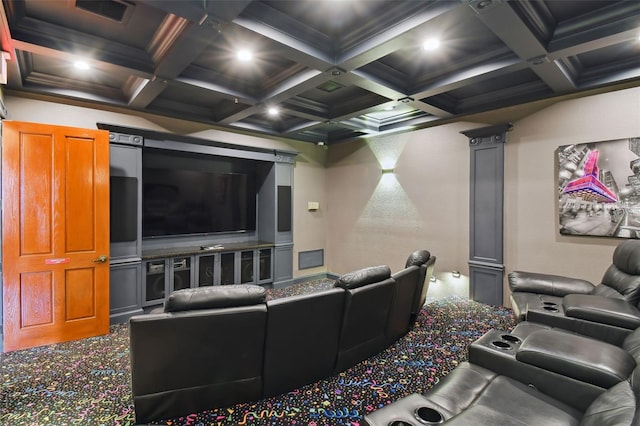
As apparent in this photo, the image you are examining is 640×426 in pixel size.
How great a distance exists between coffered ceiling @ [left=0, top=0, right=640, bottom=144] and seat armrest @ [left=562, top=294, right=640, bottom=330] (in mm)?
2125

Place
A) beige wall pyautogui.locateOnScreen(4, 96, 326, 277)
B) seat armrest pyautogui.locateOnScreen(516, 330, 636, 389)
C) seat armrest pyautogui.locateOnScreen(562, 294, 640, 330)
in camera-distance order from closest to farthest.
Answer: seat armrest pyautogui.locateOnScreen(516, 330, 636, 389) < seat armrest pyautogui.locateOnScreen(562, 294, 640, 330) < beige wall pyautogui.locateOnScreen(4, 96, 326, 277)

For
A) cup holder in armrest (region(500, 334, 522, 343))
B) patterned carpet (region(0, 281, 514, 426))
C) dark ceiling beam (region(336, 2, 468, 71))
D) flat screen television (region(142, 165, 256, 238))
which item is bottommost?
patterned carpet (region(0, 281, 514, 426))

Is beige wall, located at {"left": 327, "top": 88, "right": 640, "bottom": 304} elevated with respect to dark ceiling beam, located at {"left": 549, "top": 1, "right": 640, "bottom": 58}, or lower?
lower

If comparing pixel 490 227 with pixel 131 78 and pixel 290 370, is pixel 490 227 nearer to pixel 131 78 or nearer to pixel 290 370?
pixel 290 370

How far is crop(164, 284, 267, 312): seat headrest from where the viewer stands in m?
1.89

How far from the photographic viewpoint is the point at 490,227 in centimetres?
416

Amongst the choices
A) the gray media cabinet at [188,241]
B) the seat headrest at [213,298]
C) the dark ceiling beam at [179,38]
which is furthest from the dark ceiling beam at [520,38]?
the gray media cabinet at [188,241]

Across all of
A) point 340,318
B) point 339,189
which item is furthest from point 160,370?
point 339,189

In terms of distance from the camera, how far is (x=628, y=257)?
2.82 m

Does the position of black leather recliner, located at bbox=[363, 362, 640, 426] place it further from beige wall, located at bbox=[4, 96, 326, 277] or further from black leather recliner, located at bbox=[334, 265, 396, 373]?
beige wall, located at bbox=[4, 96, 326, 277]

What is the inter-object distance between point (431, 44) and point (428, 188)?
2.56 metres

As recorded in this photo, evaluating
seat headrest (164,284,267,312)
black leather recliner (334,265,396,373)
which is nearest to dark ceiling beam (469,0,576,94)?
black leather recliner (334,265,396,373)

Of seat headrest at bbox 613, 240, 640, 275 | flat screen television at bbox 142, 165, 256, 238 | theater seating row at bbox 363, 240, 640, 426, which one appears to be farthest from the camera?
flat screen television at bbox 142, 165, 256, 238

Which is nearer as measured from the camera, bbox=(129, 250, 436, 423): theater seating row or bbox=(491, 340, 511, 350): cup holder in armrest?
bbox=(129, 250, 436, 423): theater seating row
